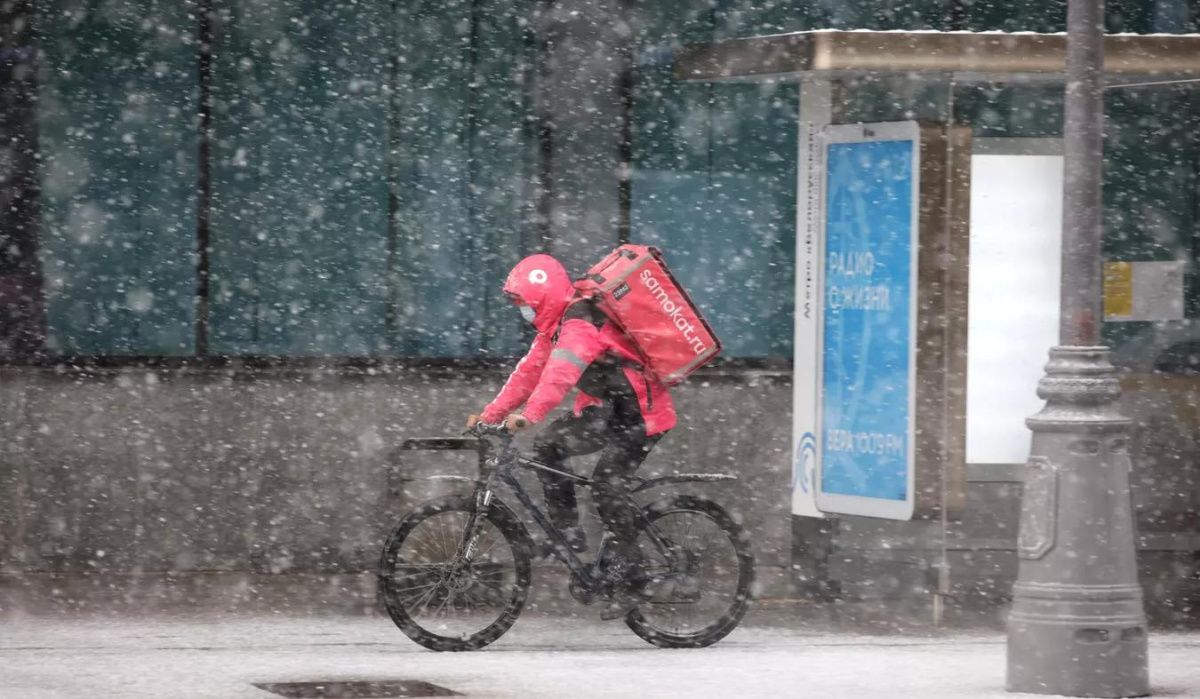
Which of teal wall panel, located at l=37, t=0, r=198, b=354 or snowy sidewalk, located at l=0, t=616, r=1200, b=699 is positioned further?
teal wall panel, located at l=37, t=0, r=198, b=354

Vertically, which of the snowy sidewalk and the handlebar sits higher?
the handlebar

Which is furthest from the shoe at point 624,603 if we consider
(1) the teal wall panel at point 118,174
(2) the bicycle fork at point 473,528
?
(1) the teal wall panel at point 118,174

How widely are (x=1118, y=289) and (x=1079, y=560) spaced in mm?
5424

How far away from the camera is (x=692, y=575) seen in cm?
1077

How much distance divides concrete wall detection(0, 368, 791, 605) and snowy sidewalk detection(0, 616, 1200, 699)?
1.76 meters

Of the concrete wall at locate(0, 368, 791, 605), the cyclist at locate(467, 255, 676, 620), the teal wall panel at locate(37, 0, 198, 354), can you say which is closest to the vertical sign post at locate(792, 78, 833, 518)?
the concrete wall at locate(0, 368, 791, 605)

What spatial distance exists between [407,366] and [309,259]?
865mm

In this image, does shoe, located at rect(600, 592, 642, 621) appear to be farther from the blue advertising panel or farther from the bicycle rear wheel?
the blue advertising panel

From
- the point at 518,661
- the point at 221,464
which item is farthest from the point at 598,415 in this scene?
the point at 221,464

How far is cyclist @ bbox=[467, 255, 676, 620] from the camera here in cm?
1052

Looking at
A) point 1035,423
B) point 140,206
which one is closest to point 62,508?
point 140,206

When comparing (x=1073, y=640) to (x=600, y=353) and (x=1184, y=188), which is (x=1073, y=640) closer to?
(x=600, y=353)

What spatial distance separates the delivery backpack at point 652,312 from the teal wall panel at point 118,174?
394cm

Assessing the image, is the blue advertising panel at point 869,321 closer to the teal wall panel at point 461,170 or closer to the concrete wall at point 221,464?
the concrete wall at point 221,464
